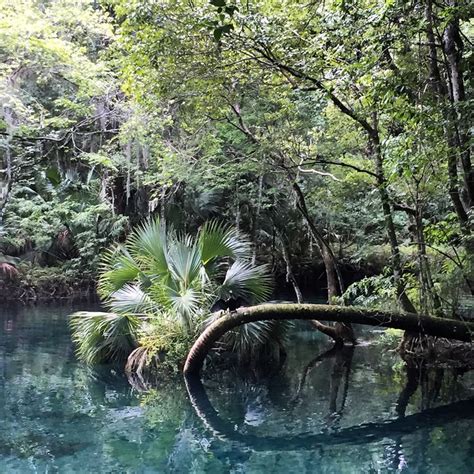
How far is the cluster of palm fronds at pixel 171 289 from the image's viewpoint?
30.8 feet

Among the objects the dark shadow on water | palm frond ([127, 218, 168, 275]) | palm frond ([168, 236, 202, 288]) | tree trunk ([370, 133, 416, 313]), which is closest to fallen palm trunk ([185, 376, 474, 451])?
the dark shadow on water

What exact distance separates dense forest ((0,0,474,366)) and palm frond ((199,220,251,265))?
0.03 metres

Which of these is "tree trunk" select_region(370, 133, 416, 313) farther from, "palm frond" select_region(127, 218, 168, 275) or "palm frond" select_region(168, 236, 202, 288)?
"palm frond" select_region(127, 218, 168, 275)

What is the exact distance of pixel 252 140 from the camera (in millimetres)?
12000

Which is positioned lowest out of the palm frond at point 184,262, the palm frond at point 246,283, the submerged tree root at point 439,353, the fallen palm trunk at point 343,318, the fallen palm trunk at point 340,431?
the fallen palm trunk at point 340,431

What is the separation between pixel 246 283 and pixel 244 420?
3.04 m

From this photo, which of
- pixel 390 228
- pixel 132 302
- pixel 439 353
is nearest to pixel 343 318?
pixel 390 228

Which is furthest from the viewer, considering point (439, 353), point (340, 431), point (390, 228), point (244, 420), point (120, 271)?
point (120, 271)

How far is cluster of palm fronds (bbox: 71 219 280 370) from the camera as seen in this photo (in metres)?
9.38

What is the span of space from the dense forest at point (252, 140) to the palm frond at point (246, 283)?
4 centimetres

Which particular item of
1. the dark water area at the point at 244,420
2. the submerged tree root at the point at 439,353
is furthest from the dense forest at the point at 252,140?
the dark water area at the point at 244,420

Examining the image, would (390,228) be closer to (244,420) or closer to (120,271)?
(244,420)

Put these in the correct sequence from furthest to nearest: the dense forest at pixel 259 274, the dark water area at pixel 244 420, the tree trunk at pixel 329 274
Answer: the tree trunk at pixel 329 274 < the dense forest at pixel 259 274 < the dark water area at pixel 244 420

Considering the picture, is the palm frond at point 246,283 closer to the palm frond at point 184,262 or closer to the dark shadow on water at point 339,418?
the palm frond at point 184,262
